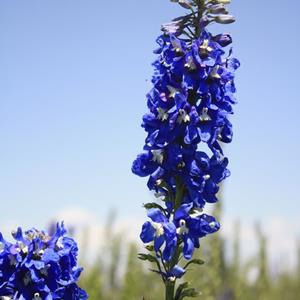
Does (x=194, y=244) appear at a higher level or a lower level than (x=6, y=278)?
higher

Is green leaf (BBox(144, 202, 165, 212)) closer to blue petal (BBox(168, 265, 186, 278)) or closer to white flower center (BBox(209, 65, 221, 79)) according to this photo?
blue petal (BBox(168, 265, 186, 278))

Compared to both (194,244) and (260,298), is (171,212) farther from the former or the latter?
(260,298)

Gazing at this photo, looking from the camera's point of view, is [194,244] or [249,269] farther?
[249,269]

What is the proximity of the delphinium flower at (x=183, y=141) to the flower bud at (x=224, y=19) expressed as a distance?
0.50 feet

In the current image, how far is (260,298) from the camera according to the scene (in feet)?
53.2

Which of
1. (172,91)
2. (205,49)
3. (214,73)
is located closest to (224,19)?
(205,49)

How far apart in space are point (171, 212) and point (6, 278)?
148 centimetres

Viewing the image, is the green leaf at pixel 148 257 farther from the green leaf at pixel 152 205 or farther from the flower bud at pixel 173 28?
the flower bud at pixel 173 28

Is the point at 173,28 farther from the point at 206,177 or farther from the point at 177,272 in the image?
the point at 177,272

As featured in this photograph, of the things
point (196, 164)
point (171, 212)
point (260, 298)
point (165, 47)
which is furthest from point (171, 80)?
point (260, 298)

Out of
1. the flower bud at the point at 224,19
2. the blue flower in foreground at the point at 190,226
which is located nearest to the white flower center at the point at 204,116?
the blue flower in foreground at the point at 190,226

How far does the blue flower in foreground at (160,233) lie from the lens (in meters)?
4.68

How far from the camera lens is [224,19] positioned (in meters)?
5.33

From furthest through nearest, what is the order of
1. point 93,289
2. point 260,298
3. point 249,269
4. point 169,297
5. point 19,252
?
point 249,269, point 260,298, point 93,289, point 19,252, point 169,297
